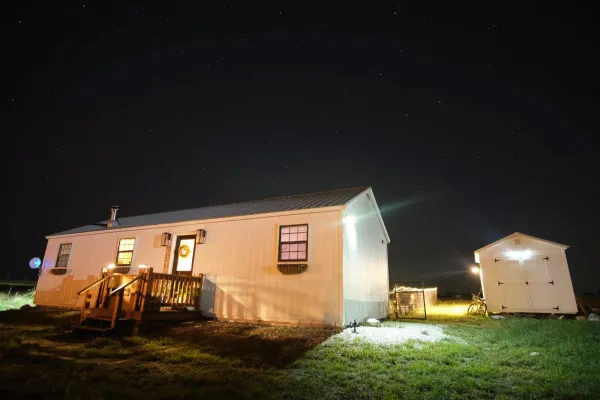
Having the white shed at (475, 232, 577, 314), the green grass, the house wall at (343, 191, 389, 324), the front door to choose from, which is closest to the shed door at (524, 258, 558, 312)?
the white shed at (475, 232, 577, 314)

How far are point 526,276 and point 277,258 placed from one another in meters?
11.9

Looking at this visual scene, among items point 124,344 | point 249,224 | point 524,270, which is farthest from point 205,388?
point 524,270

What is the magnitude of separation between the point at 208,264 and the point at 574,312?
15.4 meters

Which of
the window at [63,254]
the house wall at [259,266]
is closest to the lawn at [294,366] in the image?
the house wall at [259,266]

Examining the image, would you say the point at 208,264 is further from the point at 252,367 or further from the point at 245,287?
the point at 252,367

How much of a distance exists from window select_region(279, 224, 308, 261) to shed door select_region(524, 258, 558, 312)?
443 inches

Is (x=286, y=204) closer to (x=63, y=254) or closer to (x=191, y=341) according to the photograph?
(x=191, y=341)

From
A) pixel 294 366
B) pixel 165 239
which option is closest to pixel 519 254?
pixel 294 366

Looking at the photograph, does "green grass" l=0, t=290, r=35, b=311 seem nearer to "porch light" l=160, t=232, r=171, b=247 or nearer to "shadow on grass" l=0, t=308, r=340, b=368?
"shadow on grass" l=0, t=308, r=340, b=368

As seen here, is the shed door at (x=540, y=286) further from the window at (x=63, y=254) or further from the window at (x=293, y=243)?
the window at (x=63, y=254)

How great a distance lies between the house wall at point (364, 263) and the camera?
35.3 ft

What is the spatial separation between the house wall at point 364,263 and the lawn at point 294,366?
239 cm

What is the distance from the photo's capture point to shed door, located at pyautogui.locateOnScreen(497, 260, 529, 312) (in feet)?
49.4

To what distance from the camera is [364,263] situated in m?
12.6
